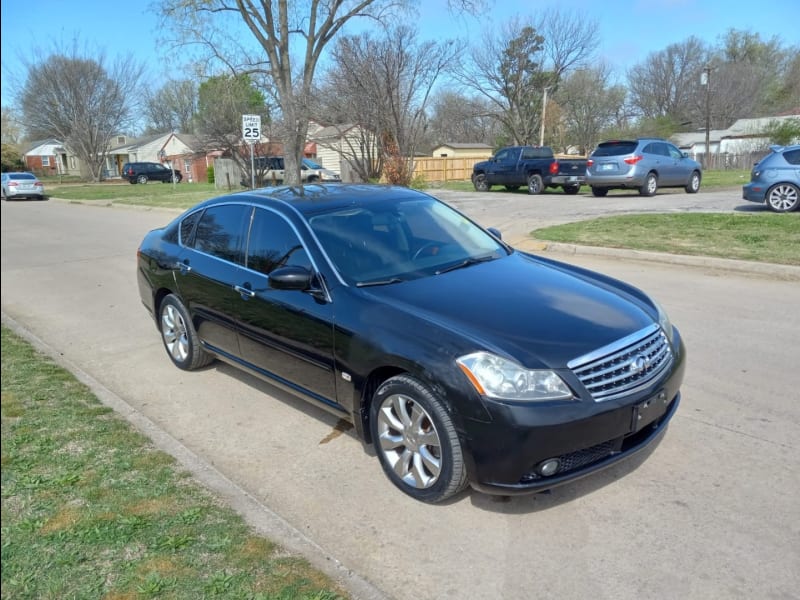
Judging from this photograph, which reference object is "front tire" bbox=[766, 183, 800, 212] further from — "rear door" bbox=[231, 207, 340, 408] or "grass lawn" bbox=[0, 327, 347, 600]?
"grass lawn" bbox=[0, 327, 347, 600]

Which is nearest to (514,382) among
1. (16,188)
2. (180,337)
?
(180,337)

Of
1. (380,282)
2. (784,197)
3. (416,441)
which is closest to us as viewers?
(416,441)

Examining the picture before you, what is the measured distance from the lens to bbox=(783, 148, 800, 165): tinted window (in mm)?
13328

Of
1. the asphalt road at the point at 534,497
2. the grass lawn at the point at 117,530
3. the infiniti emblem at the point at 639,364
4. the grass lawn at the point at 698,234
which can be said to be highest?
the infiniti emblem at the point at 639,364

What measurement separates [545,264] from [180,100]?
276ft

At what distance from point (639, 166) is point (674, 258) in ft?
33.6

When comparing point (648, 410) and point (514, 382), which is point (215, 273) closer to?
point (514, 382)

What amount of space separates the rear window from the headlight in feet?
56.9

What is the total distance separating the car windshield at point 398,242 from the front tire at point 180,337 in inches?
71.3

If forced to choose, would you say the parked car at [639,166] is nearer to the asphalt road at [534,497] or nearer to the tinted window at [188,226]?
the asphalt road at [534,497]

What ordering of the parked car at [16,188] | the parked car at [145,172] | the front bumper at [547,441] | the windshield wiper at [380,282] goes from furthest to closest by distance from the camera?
1. the parked car at [145,172]
2. the windshield wiper at [380,282]
3. the front bumper at [547,441]
4. the parked car at [16,188]

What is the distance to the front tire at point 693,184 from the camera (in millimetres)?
20250

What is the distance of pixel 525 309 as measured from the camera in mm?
3561

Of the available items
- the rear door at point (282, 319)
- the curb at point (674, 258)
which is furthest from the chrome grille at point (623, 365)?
the curb at point (674, 258)
